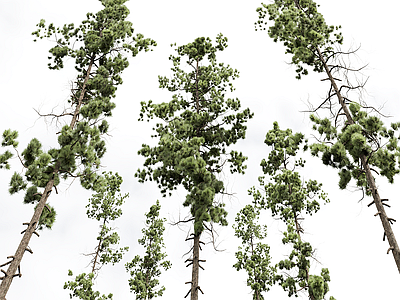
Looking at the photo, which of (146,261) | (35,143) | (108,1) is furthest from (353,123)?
(146,261)

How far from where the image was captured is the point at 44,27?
31.6 ft

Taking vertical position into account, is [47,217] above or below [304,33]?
below

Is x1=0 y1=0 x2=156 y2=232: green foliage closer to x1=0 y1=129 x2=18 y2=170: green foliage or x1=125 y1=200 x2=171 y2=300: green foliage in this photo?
x1=0 y1=129 x2=18 y2=170: green foliage

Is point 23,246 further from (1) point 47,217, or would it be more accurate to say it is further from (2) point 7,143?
(2) point 7,143

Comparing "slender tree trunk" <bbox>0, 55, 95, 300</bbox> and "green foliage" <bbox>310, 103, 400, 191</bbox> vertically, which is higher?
"green foliage" <bbox>310, 103, 400, 191</bbox>

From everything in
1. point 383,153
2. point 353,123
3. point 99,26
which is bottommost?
point 383,153

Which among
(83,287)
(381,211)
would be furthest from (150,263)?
(381,211)

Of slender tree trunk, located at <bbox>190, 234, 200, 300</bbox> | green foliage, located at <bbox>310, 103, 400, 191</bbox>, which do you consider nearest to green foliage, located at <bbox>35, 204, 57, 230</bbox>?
slender tree trunk, located at <bbox>190, 234, 200, 300</bbox>

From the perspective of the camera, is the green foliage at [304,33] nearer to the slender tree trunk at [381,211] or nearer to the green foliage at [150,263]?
the slender tree trunk at [381,211]

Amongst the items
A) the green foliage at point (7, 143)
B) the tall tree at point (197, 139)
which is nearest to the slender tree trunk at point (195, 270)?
the tall tree at point (197, 139)

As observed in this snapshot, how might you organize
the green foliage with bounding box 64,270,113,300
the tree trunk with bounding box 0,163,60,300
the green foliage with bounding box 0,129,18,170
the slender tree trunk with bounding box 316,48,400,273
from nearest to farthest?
1. the tree trunk with bounding box 0,163,60,300
2. the slender tree trunk with bounding box 316,48,400,273
3. the green foliage with bounding box 0,129,18,170
4. the green foliage with bounding box 64,270,113,300

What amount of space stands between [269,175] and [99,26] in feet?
34.9

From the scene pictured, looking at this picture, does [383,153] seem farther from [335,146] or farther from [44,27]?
[44,27]

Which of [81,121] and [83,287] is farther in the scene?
[83,287]
